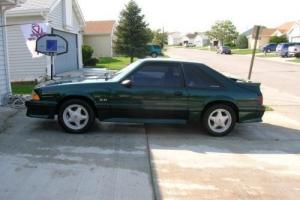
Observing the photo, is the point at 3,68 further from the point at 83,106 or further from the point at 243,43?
the point at 243,43

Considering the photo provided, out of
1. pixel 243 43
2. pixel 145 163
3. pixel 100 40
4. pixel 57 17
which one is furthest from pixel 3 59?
pixel 243 43

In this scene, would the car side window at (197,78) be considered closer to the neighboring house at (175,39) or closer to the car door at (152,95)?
the car door at (152,95)

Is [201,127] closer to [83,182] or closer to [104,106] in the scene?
[104,106]

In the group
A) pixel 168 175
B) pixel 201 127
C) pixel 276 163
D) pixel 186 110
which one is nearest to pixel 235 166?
pixel 276 163

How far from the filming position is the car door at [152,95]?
7672 millimetres

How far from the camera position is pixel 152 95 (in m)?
7.68

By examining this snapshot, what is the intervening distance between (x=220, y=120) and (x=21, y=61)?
39.9 ft

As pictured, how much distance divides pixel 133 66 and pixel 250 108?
92.8 inches

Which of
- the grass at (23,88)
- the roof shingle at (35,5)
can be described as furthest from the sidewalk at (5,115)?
the roof shingle at (35,5)

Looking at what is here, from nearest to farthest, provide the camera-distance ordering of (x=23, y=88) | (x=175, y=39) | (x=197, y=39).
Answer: (x=23, y=88), (x=197, y=39), (x=175, y=39)

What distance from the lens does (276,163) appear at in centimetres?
624

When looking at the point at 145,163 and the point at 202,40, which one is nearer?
the point at 145,163

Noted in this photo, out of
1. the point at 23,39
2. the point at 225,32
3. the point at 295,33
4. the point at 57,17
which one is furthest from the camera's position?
the point at 225,32

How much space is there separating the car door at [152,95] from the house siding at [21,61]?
1069 centimetres
